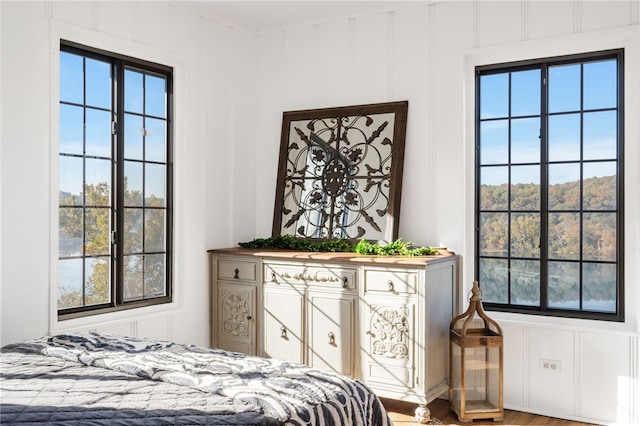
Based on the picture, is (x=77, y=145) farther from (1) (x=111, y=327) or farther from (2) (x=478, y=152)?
(2) (x=478, y=152)

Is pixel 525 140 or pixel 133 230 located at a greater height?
pixel 525 140

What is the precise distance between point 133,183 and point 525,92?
8.64 feet

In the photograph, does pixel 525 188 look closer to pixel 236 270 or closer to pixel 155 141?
pixel 236 270

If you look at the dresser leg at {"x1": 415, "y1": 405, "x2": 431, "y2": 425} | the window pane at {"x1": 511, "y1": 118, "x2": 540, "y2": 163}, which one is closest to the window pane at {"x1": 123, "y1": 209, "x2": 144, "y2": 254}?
the dresser leg at {"x1": 415, "y1": 405, "x2": 431, "y2": 425}

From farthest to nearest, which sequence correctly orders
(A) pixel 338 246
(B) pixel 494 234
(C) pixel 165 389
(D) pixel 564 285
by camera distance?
1. (A) pixel 338 246
2. (B) pixel 494 234
3. (D) pixel 564 285
4. (C) pixel 165 389

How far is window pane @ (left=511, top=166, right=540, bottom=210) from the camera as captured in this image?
405 cm

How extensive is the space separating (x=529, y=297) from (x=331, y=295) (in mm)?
1284

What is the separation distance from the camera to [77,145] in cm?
376

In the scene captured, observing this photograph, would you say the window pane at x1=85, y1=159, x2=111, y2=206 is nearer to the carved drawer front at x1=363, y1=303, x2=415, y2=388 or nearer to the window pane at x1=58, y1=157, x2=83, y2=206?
the window pane at x1=58, y1=157, x2=83, y2=206

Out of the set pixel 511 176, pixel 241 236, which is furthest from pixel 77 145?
pixel 511 176

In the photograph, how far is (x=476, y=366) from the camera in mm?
3783

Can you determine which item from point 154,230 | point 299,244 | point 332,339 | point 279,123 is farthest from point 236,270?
point 279,123

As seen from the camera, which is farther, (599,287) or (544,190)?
(544,190)

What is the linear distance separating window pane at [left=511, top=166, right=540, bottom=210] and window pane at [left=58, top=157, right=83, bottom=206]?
274cm
